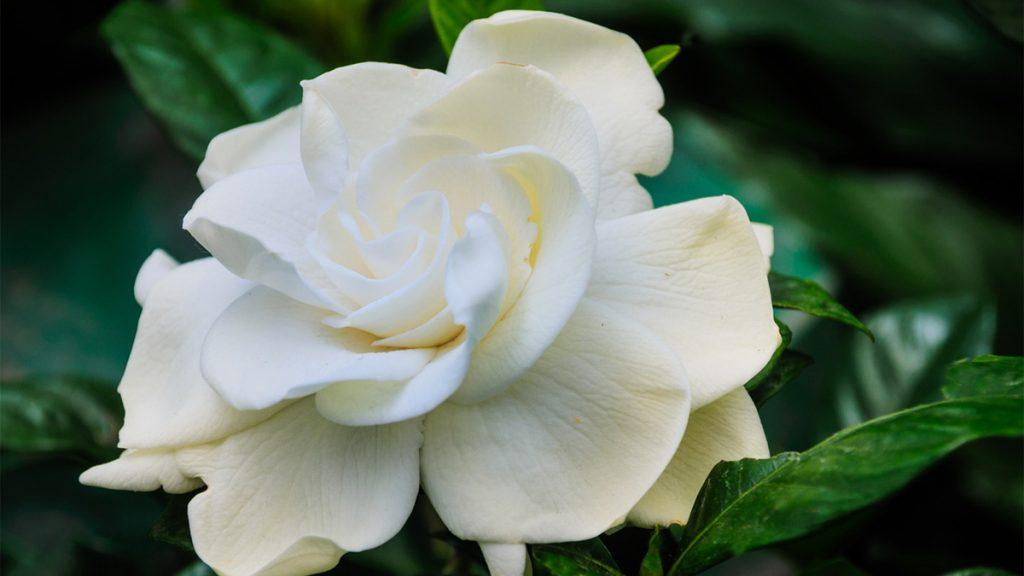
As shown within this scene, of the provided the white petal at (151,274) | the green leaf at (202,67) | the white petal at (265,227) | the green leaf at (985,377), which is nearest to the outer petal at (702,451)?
the green leaf at (985,377)

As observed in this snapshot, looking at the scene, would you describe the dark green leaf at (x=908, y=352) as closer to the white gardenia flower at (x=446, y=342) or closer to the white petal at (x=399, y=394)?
the white gardenia flower at (x=446, y=342)

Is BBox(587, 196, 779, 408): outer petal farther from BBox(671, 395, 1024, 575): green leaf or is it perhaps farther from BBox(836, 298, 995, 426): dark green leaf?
BBox(836, 298, 995, 426): dark green leaf

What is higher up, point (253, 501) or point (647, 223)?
point (647, 223)

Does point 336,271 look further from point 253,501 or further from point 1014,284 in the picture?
point 1014,284

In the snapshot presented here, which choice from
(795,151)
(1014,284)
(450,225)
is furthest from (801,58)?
(450,225)

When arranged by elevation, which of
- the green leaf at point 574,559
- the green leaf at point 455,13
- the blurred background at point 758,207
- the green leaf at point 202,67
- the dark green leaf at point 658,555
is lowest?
the blurred background at point 758,207

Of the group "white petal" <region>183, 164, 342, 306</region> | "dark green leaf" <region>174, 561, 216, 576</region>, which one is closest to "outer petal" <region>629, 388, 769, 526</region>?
"white petal" <region>183, 164, 342, 306</region>
